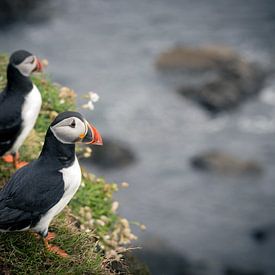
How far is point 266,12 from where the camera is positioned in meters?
28.3

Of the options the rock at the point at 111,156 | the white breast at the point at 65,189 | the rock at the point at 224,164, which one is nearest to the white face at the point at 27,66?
the white breast at the point at 65,189

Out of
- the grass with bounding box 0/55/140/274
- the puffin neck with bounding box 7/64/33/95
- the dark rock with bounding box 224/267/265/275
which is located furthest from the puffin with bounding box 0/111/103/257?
the dark rock with bounding box 224/267/265/275

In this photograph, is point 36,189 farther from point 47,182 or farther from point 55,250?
point 55,250

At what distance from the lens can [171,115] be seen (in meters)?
22.6

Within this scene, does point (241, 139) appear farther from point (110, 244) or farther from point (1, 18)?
point (110, 244)

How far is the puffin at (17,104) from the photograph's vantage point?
7207 mm

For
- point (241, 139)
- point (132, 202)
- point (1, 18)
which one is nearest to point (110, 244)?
point (132, 202)

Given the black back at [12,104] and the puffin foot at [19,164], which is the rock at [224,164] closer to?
the puffin foot at [19,164]

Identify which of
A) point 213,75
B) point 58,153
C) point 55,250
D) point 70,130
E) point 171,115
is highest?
point 70,130

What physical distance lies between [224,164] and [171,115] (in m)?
3.38

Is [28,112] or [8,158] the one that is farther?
[8,158]

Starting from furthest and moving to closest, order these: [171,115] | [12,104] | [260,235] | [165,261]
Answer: [171,115]
[260,235]
[165,261]
[12,104]

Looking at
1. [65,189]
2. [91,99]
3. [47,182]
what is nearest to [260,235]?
[91,99]

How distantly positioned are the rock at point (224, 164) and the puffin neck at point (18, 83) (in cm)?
1283
